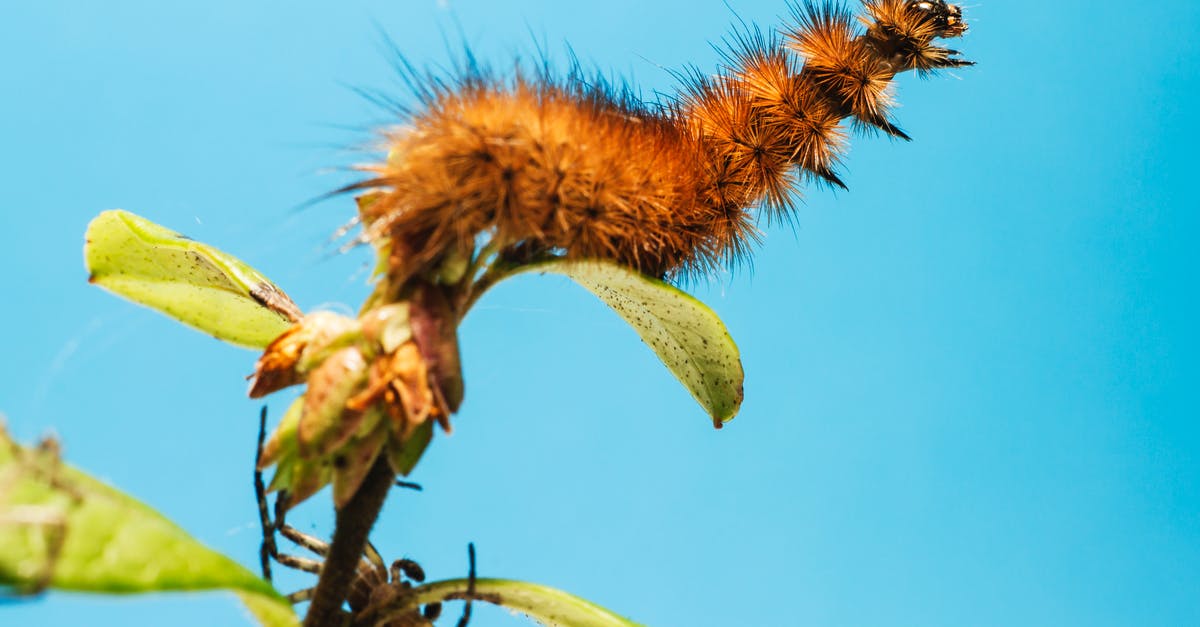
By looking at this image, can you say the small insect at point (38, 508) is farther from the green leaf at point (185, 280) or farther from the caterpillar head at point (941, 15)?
the caterpillar head at point (941, 15)

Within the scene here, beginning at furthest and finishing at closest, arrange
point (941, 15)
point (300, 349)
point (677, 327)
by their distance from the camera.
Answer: point (941, 15) → point (677, 327) → point (300, 349)

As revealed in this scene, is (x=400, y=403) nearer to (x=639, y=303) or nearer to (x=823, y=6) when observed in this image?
(x=639, y=303)

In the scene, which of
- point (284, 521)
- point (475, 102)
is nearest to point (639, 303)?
point (475, 102)

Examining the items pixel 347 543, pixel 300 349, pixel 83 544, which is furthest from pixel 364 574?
pixel 83 544

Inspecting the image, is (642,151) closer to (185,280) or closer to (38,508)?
(185,280)

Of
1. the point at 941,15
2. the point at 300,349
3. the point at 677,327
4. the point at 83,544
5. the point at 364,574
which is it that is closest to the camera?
the point at 83,544

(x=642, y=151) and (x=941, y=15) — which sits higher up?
(x=941, y=15)

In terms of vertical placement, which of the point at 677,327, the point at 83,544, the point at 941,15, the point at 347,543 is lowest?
the point at 83,544
